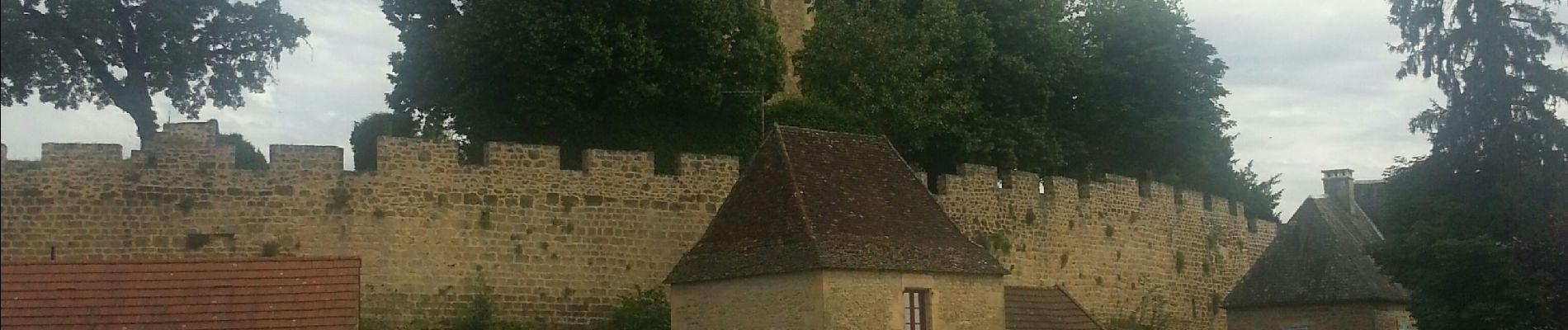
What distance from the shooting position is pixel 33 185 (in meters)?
21.8

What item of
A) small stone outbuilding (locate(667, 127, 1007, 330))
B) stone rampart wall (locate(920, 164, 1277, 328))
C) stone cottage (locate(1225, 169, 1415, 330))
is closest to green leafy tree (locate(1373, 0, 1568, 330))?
stone cottage (locate(1225, 169, 1415, 330))

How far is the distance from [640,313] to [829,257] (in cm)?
468

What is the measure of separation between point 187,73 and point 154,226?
25.1 feet

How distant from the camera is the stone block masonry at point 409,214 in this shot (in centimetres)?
2211

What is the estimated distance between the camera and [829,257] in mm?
21062

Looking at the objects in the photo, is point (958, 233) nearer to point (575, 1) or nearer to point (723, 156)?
point (723, 156)

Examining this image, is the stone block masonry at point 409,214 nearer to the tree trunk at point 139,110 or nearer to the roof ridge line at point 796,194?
the roof ridge line at point 796,194

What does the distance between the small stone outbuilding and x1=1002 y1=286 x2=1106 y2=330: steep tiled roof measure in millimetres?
2513

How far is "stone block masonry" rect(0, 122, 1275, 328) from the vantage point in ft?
72.5

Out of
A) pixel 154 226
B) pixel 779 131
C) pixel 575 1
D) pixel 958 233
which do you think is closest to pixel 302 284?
pixel 154 226

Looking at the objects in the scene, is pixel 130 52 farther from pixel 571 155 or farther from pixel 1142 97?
pixel 1142 97

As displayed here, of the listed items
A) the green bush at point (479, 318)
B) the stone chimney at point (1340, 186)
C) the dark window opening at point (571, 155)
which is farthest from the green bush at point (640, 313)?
the stone chimney at point (1340, 186)

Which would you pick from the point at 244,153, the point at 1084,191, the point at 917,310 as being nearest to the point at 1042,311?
the point at 917,310

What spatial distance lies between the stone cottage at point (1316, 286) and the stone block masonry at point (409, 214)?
662 cm
